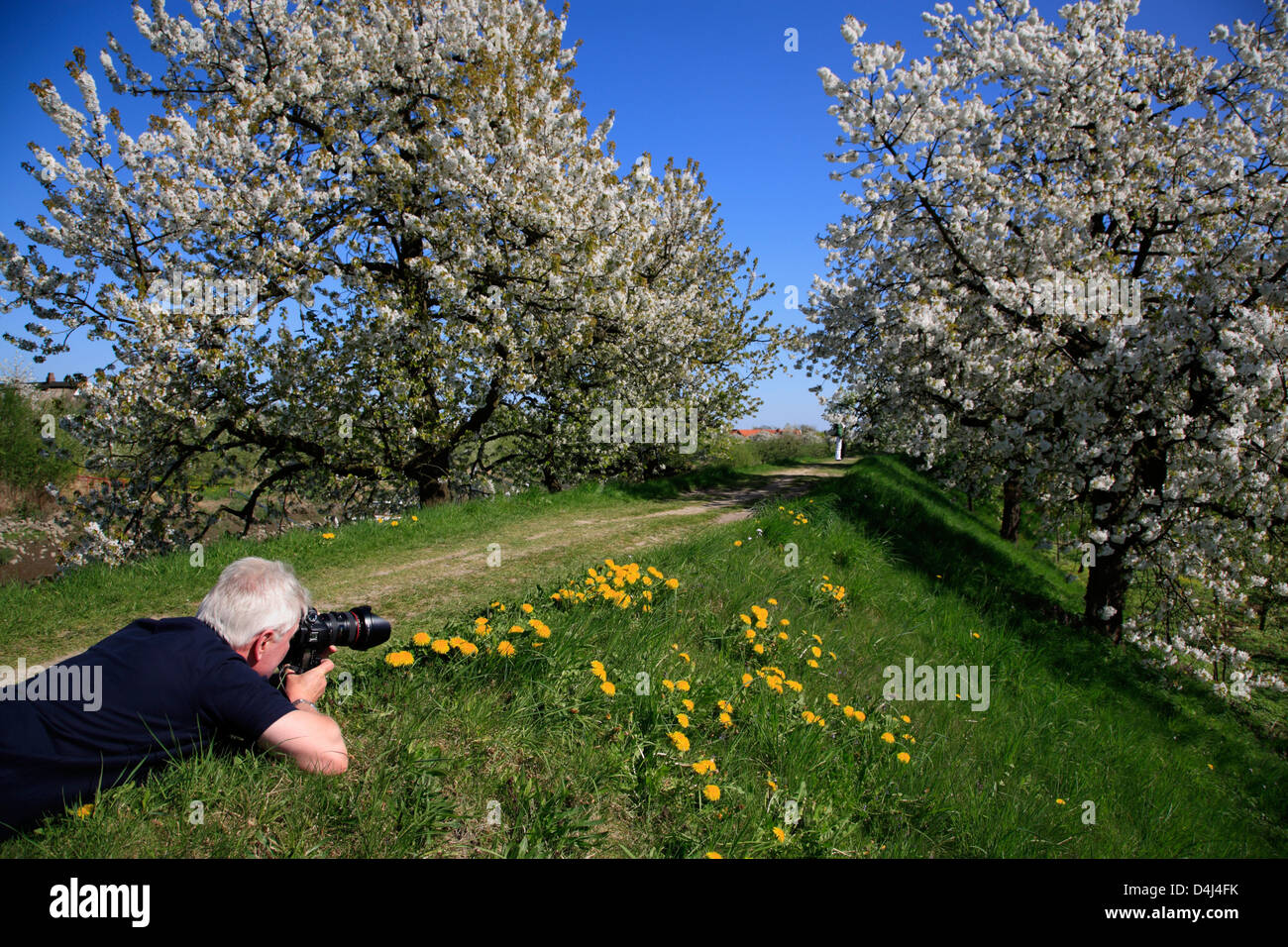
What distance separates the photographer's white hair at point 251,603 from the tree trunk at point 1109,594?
38.6 feet

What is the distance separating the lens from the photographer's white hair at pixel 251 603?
280 cm

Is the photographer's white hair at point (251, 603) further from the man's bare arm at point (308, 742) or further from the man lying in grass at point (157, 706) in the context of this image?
the man's bare arm at point (308, 742)

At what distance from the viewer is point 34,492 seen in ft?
77.5

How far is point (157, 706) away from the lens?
2.55m

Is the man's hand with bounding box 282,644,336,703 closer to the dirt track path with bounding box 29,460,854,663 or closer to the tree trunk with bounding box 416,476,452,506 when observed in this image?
the dirt track path with bounding box 29,460,854,663

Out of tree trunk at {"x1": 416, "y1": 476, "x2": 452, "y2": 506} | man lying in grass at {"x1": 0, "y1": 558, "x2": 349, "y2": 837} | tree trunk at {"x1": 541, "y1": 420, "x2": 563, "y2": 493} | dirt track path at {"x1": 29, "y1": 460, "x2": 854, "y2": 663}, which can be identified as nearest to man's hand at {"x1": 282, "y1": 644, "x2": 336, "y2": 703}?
man lying in grass at {"x1": 0, "y1": 558, "x2": 349, "y2": 837}

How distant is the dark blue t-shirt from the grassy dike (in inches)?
4.4

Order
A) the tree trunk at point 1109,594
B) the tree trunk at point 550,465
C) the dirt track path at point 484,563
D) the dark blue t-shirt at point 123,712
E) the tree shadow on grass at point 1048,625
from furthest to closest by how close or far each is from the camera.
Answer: the tree trunk at point 550,465 → the tree trunk at point 1109,594 → the tree shadow on grass at point 1048,625 → the dirt track path at point 484,563 → the dark blue t-shirt at point 123,712

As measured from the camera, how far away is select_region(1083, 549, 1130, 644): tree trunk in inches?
408

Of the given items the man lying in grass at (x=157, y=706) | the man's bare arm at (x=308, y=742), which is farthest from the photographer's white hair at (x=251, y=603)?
the man's bare arm at (x=308, y=742)

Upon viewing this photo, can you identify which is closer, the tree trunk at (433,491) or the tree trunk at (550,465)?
the tree trunk at (433,491)

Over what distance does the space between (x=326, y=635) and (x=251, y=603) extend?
1.29ft
